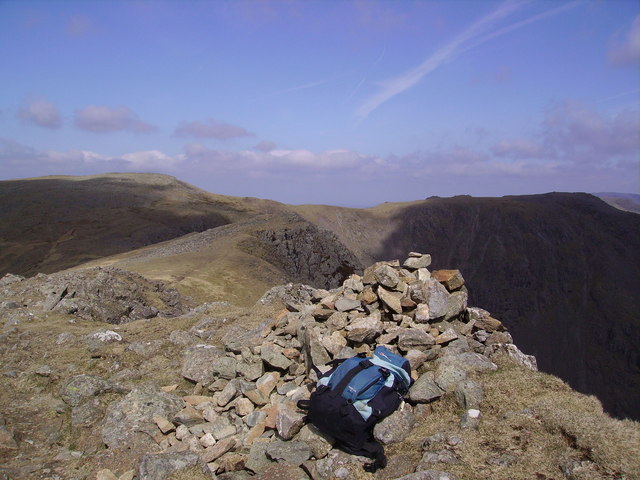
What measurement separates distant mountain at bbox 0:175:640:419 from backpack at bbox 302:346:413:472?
18815 millimetres

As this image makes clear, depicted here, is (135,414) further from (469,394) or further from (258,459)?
(469,394)

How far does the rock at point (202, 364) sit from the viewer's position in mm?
8883

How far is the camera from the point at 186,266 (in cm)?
2833

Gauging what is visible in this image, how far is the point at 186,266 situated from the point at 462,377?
81.6 feet

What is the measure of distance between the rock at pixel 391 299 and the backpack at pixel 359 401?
1932 millimetres

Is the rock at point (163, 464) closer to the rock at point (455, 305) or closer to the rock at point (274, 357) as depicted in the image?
the rock at point (274, 357)

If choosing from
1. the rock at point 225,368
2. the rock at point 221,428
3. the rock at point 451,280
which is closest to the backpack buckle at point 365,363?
the rock at point 221,428

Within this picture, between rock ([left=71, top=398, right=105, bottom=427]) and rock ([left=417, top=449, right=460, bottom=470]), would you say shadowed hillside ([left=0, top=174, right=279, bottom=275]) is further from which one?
rock ([left=417, top=449, right=460, bottom=470])

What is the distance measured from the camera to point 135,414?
7.51 m

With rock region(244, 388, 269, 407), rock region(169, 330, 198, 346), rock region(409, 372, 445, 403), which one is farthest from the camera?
rock region(169, 330, 198, 346)

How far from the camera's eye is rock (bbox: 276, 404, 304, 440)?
618 centimetres

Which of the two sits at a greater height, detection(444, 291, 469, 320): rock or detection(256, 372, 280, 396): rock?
detection(444, 291, 469, 320): rock

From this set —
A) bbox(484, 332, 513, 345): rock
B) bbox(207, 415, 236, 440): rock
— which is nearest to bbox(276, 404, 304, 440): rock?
bbox(207, 415, 236, 440): rock

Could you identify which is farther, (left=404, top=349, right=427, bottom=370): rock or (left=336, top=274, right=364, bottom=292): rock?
(left=336, top=274, right=364, bottom=292): rock
